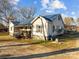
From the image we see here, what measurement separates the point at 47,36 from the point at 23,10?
32.4 metres

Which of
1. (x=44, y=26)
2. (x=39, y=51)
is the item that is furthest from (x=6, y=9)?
(x=39, y=51)

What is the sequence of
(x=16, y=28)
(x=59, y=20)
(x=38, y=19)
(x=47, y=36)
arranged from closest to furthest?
(x=47, y=36) < (x=38, y=19) < (x=59, y=20) < (x=16, y=28)

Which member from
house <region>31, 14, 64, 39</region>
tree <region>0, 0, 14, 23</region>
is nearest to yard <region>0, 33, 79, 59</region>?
house <region>31, 14, 64, 39</region>

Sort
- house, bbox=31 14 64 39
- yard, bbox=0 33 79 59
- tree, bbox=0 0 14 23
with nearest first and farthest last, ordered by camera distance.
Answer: yard, bbox=0 33 79 59, house, bbox=31 14 64 39, tree, bbox=0 0 14 23

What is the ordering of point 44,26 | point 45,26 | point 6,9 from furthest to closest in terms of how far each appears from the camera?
point 6,9 → point 44,26 → point 45,26

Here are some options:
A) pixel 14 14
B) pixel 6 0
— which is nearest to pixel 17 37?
pixel 6 0

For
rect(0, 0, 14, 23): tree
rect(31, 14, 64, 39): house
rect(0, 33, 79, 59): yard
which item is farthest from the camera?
rect(0, 0, 14, 23): tree

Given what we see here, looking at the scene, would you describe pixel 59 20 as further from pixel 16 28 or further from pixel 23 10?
pixel 23 10

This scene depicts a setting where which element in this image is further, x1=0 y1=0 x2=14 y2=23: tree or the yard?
x1=0 y1=0 x2=14 y2=23: tree

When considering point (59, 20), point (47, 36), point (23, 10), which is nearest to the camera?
point (47, 36)

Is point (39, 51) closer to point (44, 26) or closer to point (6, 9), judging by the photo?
point (44, 26)

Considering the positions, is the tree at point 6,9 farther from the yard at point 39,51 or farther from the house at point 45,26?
the yard at point 39,51

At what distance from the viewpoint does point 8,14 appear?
51844 millimetres

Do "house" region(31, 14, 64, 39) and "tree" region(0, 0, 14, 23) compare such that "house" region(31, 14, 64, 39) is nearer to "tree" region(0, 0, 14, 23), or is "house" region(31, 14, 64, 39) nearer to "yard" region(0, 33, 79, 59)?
"yard" region(0, 33, 79, 59)
